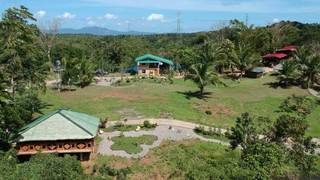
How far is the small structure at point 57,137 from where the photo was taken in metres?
29.9

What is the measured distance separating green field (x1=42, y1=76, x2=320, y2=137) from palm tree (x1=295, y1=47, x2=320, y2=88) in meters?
1.75

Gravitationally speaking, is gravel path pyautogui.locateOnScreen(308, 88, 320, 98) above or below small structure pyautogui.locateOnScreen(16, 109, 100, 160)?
above

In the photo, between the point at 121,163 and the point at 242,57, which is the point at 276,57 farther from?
the point at 121,163

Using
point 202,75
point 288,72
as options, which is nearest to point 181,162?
point 202,75

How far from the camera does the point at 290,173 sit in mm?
28656

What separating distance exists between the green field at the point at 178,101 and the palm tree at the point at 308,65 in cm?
175

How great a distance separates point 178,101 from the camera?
1825 inches

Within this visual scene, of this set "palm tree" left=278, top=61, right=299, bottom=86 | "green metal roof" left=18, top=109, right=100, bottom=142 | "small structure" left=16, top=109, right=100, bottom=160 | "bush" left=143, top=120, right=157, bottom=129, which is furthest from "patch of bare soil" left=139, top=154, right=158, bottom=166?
"palm tree" left=278, top=61, right=299, bottom=86

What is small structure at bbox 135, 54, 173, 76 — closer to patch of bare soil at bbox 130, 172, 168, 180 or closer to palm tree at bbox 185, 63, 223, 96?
palm tree at bbox 185, 63, 223, 96

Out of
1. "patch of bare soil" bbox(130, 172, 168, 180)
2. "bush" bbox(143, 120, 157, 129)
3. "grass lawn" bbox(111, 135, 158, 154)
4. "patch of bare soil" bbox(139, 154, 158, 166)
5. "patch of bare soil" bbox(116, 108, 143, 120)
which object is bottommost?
"patch of bare soil" bbox(130, 172, 168, 180)

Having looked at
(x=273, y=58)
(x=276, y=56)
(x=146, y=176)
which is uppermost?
(x=276, y=56)

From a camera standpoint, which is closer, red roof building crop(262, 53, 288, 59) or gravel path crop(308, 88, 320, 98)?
gravel path crop(308, 88, 320, 98)

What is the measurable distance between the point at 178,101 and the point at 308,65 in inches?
646

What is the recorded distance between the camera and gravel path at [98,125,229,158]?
32.1 m
